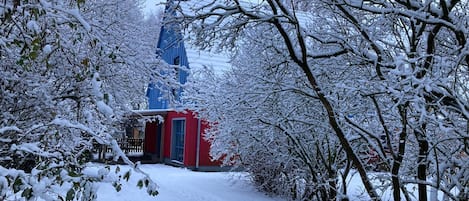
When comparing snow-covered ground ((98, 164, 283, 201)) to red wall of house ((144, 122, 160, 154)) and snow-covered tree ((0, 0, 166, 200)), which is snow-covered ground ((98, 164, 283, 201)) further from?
red wall of house ((144, 122, 160, 154))

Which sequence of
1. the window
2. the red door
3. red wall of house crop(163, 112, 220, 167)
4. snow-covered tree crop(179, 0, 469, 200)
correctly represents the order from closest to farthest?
snow-covered tree crop(179, 0, 469, 200) < red wall of house crop(163, 112, 220, 167) < the window < the red door

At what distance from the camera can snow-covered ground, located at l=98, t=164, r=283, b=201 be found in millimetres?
8898

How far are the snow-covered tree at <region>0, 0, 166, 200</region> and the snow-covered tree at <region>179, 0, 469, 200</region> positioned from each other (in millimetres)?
1344

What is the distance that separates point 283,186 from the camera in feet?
31.2

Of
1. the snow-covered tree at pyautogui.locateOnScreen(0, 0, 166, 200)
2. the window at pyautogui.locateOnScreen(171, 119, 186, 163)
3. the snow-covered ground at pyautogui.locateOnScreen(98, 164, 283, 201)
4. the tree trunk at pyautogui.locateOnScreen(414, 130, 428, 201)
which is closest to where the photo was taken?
the snow-covered tree at pyautogui.locateOnScreen(0, 0, 166, 200)

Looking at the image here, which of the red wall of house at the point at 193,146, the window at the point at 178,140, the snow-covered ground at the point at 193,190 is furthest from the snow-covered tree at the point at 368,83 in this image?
the window at the point at 178,140

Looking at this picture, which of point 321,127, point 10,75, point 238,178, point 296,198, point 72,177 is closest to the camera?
point 72,177

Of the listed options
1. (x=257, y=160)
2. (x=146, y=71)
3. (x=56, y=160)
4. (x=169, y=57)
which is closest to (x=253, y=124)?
(x=257, y=160)

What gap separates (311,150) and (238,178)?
452 cm

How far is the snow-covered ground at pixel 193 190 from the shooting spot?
29.2 feet

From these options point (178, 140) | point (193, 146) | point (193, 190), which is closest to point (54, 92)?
point (193, 190)

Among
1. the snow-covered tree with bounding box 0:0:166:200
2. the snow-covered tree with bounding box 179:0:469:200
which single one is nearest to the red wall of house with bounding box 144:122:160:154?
the snow-covered tree with bounding box 179:0:469:200

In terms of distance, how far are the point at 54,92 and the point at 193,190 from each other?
5.98 meters

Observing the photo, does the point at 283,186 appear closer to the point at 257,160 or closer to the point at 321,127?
the point at 257,160
